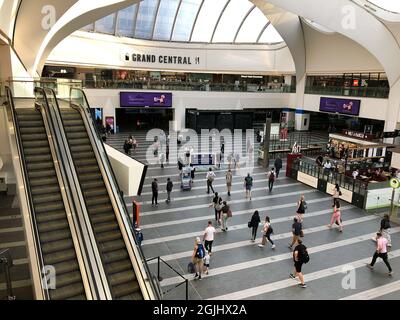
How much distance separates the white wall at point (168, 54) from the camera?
29.0 meters

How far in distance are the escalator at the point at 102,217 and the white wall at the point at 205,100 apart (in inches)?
787

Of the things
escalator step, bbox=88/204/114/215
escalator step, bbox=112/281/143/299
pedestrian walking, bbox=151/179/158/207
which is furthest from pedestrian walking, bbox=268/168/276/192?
escalator step, bbox=112/281/143/299

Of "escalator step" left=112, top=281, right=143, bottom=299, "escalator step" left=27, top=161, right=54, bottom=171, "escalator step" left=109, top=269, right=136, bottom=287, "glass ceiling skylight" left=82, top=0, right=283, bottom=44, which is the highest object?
"glass ceiling skylight" left=82, top=0, right=283, bottom=44

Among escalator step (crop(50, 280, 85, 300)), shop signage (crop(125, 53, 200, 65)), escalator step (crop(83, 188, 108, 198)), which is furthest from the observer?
shop signage (crop(125, 53, 200, 65))

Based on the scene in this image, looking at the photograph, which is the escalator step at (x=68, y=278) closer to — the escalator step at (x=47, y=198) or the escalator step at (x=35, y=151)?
the escalator step at (x=47, y=198)

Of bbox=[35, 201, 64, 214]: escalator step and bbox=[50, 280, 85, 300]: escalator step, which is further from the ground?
bbox=[35, 201, 64, 214]: escalator step

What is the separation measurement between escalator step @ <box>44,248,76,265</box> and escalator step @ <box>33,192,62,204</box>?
4.86 ft

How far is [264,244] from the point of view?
1086cm

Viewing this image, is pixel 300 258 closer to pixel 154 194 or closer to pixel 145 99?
pixel 154 194

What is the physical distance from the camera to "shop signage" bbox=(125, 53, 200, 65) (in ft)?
106

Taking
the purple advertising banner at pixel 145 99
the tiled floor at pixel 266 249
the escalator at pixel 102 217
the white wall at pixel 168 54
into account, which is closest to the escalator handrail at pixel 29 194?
the escalator at pixel 102 217

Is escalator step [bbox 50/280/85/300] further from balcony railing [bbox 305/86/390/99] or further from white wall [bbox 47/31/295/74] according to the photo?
balcony railing [bbox 305/86/390/99]

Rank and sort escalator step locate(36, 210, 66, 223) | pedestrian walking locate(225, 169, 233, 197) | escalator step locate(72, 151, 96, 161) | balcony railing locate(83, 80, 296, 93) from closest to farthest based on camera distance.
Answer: escalator step locate(36, 210, 66, 223), escalator step locate(72, 151, 96, 161), pedestrian walking locate(225, 169, 233, 197), balcony railing locate(83, 80, 296, 93)

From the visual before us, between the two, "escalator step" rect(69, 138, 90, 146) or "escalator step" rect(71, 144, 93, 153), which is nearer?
"escalator step" rect(71, 144, 93, 153)
